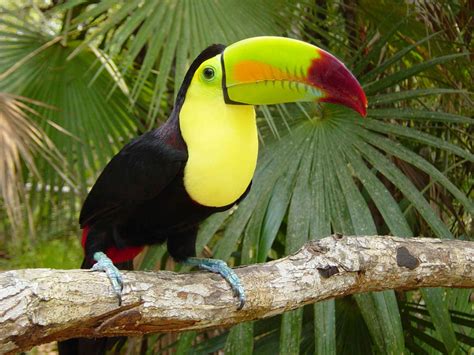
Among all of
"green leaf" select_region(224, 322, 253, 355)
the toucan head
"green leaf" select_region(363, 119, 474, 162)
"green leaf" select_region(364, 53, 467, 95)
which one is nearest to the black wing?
the toucan head

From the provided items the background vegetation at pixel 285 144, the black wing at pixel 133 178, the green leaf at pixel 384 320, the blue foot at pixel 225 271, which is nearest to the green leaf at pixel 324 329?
the background vegetation at pixel 285 144

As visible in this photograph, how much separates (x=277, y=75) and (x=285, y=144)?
0.69 m

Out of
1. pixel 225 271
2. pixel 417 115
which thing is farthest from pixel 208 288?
pixel 417 115

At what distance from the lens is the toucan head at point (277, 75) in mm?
1928

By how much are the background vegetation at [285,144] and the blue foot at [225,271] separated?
243 millimetres

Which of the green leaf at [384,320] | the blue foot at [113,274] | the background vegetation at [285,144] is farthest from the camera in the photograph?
the background vegetation at [285,144]

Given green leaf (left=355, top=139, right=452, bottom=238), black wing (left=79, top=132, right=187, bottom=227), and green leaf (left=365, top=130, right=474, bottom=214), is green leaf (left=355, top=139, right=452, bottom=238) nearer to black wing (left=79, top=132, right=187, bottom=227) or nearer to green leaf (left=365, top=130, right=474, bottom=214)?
green leaf (left=365, top=130, right=474, bottom=214)

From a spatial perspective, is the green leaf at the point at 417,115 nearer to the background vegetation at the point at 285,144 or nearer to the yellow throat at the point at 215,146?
the background vegetation at the point at 285,144

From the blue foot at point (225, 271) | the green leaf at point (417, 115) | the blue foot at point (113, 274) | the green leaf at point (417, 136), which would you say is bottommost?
the blue foot at point (225, 271)

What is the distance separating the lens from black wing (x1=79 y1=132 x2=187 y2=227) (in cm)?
196

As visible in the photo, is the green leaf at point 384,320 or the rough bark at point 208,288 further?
the green leaf at point 384,320

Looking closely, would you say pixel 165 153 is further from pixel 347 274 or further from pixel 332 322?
pixel 332 322

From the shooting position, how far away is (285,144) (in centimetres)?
264

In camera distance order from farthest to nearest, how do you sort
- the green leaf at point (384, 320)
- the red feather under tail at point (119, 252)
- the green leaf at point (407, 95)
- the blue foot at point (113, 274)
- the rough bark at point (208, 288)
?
the green leaf at point (407, 95)
the green leaf at point (384, 320)
the red feather under tail at point (119, 252)
the blue foot at point (113, 274)
the rough bark at point (208, 288)
